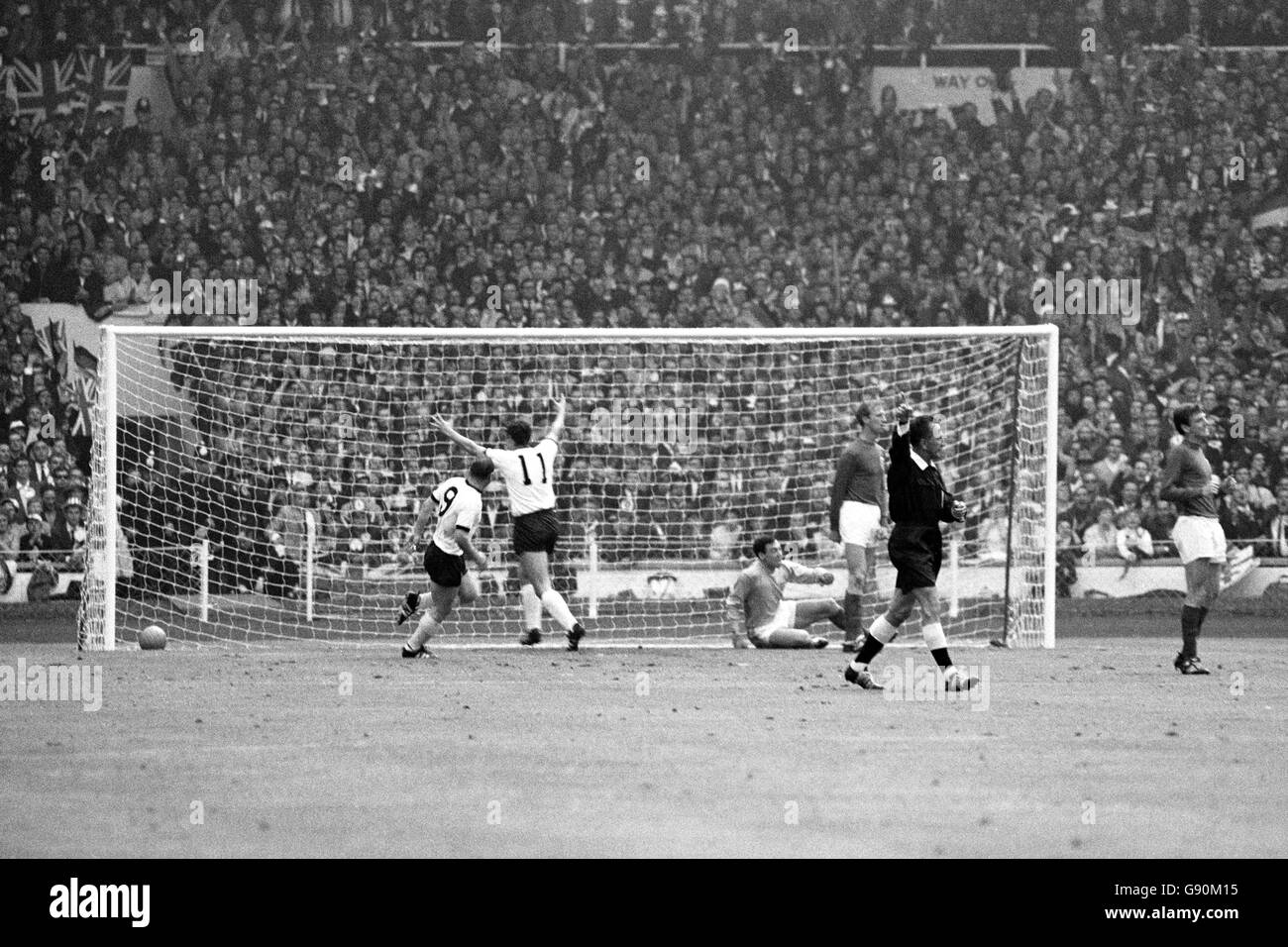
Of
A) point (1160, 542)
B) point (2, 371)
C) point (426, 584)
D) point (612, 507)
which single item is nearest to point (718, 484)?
point (612, 507)

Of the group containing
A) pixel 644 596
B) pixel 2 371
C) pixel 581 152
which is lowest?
pixel 644 596

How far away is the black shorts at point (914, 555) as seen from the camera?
1182cm

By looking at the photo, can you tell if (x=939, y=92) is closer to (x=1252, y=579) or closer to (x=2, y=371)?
(x=1252, y=579)

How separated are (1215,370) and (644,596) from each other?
9.33 metres

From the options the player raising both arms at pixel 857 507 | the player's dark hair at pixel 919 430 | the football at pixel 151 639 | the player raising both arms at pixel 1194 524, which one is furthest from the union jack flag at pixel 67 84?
the player raising both arms at pixel 1194 524

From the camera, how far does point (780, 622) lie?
16781 mm

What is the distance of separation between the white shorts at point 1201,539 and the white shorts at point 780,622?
4.23 metres

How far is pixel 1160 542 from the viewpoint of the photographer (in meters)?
21.8
